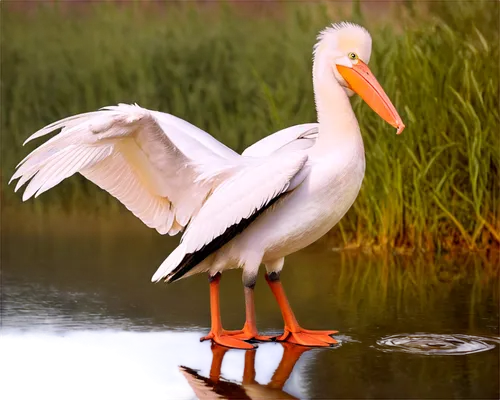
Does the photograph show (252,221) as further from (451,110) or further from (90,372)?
(451,110)

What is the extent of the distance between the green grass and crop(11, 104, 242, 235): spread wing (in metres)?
2.81

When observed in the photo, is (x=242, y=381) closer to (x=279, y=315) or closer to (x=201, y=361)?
(x=201, y=361)

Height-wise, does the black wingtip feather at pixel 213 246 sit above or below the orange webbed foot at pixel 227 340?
above

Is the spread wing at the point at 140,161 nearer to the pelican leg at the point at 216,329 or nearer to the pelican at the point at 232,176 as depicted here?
the pelican at the point at 232,176

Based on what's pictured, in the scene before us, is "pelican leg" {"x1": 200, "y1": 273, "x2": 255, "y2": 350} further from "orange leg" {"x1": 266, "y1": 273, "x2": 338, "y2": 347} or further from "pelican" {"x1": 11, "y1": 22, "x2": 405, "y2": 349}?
"orange leg" {"x1": 266, "y1": 273, "x2": 338, "y2": 347}

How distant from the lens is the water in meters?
5.98

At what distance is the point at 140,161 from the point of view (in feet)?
22.4

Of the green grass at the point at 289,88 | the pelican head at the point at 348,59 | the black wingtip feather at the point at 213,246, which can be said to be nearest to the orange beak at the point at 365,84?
the pelican head at the point at 348,59

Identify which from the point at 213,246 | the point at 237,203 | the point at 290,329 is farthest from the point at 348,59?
the point at 290,329

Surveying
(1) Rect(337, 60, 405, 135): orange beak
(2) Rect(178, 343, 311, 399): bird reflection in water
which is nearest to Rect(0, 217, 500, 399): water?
(2) Rect(178, 343, 311, 399): bird reflection in water

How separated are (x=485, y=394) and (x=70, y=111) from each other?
873 cm

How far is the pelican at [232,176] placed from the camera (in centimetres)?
645

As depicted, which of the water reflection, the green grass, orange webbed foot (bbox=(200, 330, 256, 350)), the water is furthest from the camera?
the green grass

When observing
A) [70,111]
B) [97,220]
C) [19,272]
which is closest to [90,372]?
[19,272]
